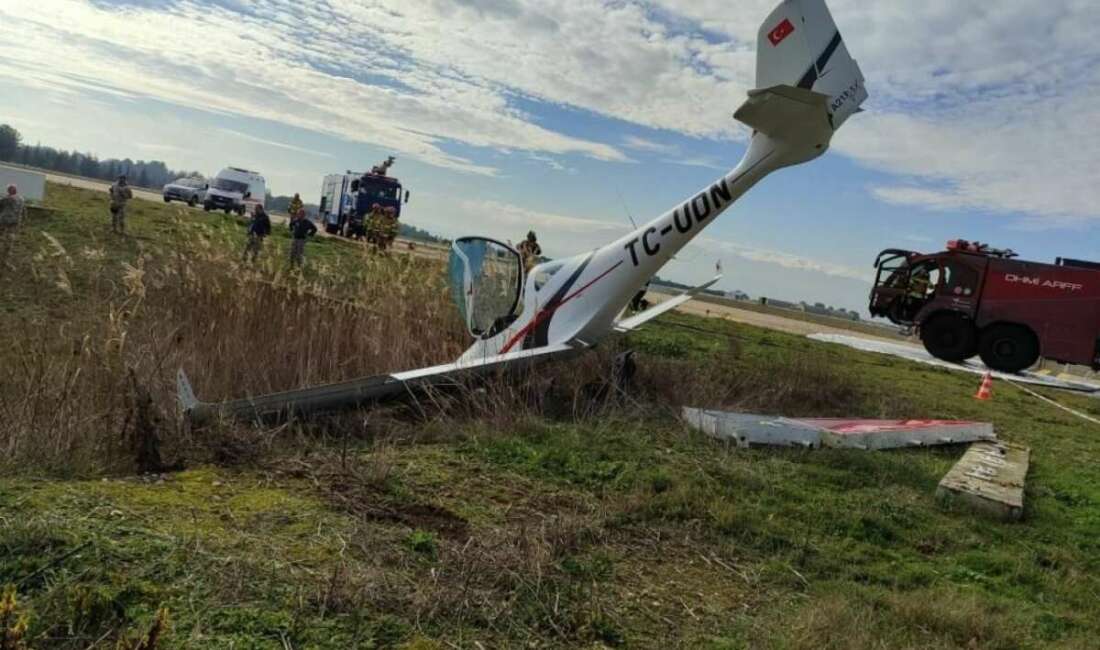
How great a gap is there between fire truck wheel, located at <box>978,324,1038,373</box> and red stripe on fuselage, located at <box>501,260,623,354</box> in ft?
35.5

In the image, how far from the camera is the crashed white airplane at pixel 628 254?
7266 mm

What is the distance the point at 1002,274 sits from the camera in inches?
591

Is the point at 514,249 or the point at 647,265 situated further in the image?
the point at 514,249

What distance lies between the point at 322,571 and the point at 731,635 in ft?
5.52

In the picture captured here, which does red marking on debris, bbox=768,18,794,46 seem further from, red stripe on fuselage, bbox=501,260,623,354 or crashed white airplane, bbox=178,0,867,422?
red stripe on fuselage, bbox=501,260,623,354

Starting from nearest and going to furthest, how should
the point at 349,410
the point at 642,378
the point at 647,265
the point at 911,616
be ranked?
the point at 911,616
the point at 349,410
the point at 647,265
the point at 642,378

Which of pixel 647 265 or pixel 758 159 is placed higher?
pixel 758 159

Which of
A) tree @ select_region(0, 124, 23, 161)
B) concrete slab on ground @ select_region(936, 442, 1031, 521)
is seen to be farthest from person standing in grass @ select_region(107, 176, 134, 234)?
tree @ select_region(0, 124, 23, 161)

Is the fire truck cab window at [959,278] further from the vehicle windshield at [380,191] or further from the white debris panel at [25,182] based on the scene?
the white debris panel at [25,182]

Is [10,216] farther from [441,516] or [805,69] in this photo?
[805,69]

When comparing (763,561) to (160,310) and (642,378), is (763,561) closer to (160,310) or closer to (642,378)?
(642,378)

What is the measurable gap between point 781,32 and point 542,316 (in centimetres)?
382

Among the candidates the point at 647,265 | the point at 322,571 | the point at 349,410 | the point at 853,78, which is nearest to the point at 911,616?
the point at 322,571

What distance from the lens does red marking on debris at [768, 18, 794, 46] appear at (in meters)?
7.57
